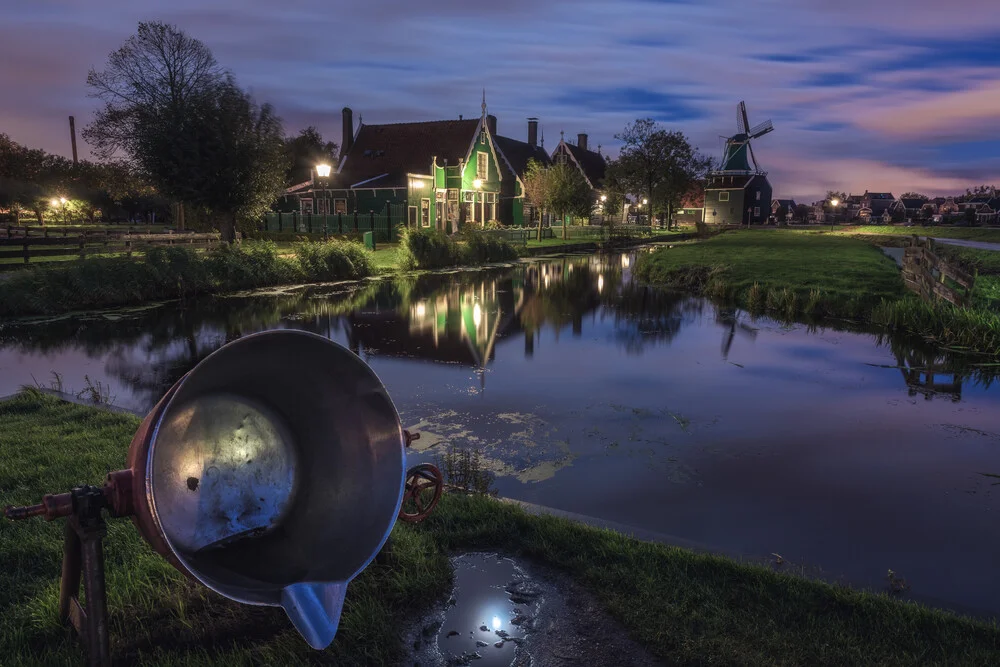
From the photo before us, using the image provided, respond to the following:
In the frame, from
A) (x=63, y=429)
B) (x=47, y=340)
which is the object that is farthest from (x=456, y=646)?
(x=47, y=340)

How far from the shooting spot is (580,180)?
1869 inches

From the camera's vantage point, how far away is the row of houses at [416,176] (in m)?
41.7

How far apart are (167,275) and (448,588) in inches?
700

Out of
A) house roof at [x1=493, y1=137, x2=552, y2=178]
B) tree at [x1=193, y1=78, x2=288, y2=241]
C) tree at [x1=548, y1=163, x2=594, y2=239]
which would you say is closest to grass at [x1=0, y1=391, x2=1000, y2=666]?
tree at [x1=193, y1=78, x2=288, y2=241]

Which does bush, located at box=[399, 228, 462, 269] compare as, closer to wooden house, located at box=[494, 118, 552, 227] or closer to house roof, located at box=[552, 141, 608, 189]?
wooden house, located at box=[494, 118, 552, 227]

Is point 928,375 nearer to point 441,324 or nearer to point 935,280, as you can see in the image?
point 935,280

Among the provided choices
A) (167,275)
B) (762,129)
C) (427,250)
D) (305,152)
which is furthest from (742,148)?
(167,275)

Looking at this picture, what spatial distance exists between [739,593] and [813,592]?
49cm

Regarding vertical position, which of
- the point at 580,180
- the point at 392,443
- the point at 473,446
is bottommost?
the point at 473,446

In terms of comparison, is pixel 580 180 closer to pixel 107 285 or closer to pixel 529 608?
pixel 107 285

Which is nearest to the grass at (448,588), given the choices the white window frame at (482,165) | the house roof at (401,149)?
the house roof at (401,149)

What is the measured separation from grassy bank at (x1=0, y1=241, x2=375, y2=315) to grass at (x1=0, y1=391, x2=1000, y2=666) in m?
13.6

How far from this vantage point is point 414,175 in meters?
41.1

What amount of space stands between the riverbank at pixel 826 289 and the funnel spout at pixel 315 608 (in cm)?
1437
